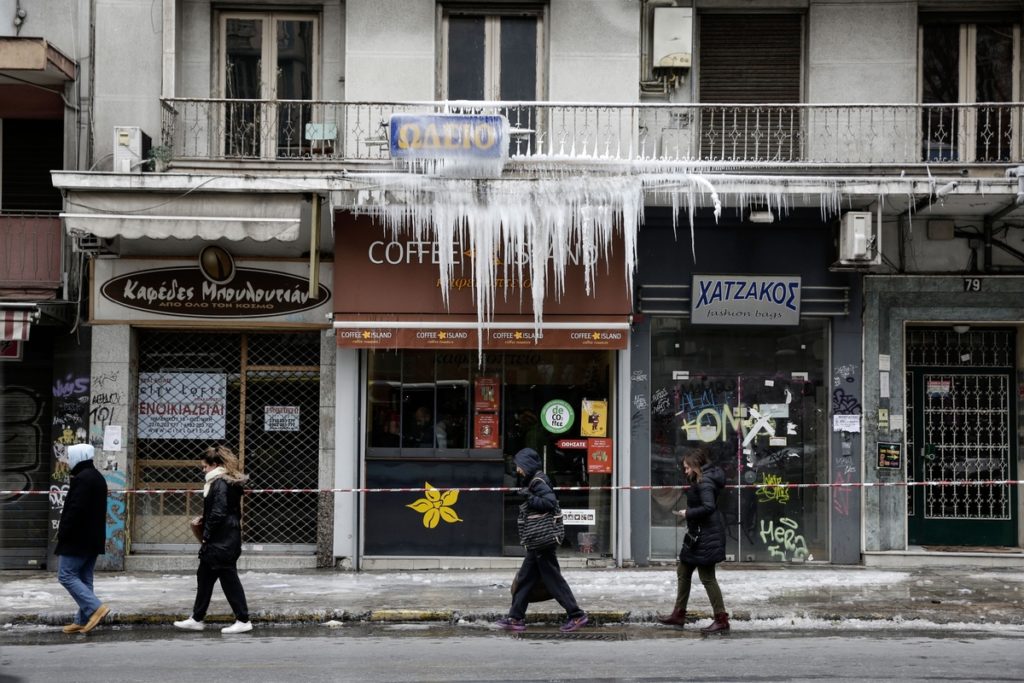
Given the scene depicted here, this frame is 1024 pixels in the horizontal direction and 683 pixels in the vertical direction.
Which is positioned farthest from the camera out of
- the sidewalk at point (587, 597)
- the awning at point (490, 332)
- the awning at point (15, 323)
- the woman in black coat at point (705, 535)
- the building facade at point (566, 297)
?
the building facade at point (566, 297)

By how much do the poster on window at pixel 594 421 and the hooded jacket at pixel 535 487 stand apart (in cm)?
409

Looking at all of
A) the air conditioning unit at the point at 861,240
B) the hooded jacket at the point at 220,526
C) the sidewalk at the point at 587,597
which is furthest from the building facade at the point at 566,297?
the hooded jacket at the point at 220,526

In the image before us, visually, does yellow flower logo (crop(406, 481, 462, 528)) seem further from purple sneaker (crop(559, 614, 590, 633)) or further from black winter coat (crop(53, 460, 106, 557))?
black winter coat (crop(53, 460, 106, 557))

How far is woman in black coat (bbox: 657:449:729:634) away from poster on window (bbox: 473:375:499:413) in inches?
170

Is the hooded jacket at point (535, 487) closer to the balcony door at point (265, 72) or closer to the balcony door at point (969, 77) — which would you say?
the balcony door at point (265, 72)

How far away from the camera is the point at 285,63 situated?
46.3 feet

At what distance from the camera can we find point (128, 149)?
13117mm

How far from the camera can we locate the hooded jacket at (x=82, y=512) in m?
9.91

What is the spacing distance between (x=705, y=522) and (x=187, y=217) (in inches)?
271

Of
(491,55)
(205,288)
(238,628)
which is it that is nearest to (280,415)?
(205,288)

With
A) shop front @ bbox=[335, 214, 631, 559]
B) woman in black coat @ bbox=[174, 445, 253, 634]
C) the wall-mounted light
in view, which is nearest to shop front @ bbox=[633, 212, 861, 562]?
the wall-mounted light

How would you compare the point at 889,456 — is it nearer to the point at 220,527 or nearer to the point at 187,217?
the point at 220,527

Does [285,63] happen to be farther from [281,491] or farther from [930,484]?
[930,484]

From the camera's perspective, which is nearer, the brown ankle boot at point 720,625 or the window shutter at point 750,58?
the brown ankle boot at point 720,625
